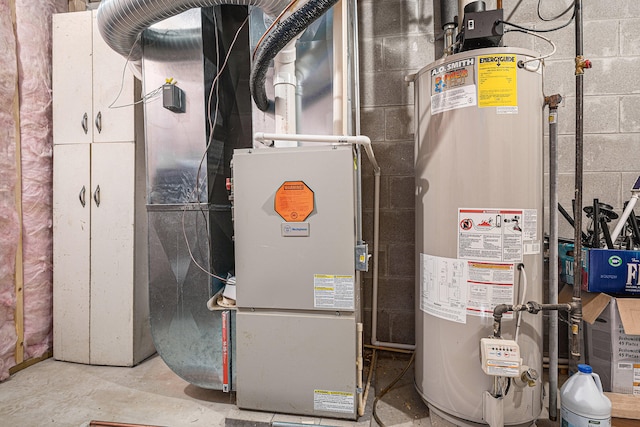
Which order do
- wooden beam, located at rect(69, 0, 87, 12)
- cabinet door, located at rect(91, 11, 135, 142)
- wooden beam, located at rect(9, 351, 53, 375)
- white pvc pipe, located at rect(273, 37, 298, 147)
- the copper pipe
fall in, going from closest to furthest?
1. the copper pipe
2. white pvc pipe, located at rect(273, 37, 298, 147)
3. wooden beam, located at rect(9, 351, 53, 375)
4. cabinet door, located at rect(91, 11, 135, 142)
5. wooden beam, located at rect(69, 0, 87, 12)

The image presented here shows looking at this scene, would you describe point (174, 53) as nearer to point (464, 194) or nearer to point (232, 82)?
point (232, 82)

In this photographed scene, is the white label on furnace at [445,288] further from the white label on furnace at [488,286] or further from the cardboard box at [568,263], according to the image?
the cardboard box at [568,263]

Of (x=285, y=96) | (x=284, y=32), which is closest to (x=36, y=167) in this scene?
(x=285, y=96)

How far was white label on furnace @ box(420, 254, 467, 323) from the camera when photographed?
1.22 meters

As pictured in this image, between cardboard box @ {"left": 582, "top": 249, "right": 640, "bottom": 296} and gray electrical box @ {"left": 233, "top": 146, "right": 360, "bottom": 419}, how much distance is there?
108cm

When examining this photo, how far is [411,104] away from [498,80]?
2.31 feet

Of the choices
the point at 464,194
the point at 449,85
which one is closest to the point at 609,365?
the point at 464,194

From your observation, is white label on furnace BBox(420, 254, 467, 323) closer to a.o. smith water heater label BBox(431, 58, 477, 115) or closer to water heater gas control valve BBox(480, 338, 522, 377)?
water heater gas control valve BBox(480, 338, 522, 377)

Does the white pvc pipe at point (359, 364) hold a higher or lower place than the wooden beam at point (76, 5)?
lower

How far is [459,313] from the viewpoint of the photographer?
1.23 meters

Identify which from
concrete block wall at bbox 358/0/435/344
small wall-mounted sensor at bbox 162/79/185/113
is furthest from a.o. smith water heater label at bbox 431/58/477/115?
small wall-mounted sensor at bbox 162/79/185/113

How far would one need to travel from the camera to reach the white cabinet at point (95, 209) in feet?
6.13

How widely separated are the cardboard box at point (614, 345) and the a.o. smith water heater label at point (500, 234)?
47 cm

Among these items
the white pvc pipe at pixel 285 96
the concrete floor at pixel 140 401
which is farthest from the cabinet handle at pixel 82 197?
the white pvc pipe at pixel 285 96
